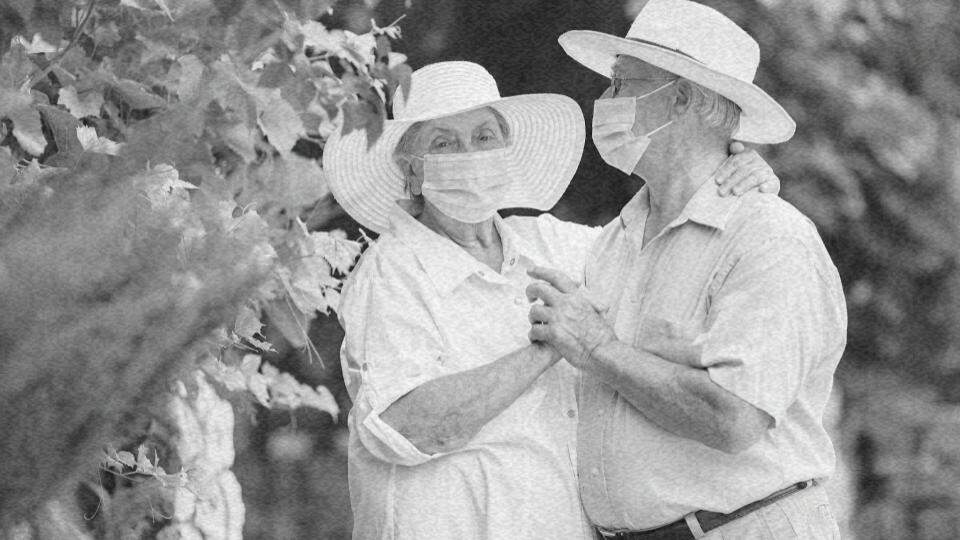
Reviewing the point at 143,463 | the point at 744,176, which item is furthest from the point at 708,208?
the point at 143,463

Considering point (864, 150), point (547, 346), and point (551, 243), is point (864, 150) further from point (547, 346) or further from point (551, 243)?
point (547, 346)

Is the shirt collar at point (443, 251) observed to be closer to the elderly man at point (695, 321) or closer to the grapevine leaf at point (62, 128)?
the elderly man at point (695, 321)

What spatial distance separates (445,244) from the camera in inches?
130

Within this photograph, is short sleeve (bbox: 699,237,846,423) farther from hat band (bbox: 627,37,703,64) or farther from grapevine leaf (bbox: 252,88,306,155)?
grapevine leaf (bbox: 252,88,306,155)

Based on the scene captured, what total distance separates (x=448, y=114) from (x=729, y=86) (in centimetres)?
69

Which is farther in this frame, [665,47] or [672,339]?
[665,47]

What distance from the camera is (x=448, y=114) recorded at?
3.34m

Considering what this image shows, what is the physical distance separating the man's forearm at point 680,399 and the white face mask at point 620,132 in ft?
1.50

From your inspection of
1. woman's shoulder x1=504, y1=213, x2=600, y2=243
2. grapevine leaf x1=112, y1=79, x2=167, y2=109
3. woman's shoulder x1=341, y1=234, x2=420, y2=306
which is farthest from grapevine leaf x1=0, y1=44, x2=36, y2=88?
woman's shoulder x1=504, y1=213, x2=600, y2=243

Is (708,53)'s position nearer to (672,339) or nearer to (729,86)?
(729,86)

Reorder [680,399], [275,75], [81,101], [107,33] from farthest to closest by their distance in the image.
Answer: [680,399], [81,101], [107,33], [275,75]

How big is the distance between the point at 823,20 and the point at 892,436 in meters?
1.61

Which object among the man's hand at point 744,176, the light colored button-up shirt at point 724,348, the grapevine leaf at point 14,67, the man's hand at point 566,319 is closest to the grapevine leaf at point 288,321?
the man's hand at point 566,319

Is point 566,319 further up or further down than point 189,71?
further down
